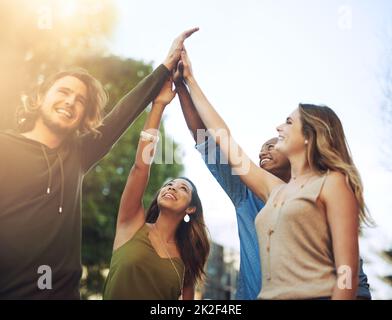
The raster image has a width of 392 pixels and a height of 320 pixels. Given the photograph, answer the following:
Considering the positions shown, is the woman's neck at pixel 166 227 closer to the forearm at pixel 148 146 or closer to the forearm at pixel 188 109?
the forearm at pixel 148 146

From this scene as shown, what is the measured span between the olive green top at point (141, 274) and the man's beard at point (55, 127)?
0.56 metres

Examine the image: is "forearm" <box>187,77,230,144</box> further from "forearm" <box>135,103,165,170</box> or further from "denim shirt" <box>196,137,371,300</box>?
"forearm" <box>135,103,165,170</box>

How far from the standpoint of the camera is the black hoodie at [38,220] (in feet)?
8.84

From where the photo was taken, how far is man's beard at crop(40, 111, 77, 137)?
2889mm

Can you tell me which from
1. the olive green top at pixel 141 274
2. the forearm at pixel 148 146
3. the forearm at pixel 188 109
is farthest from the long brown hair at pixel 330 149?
the olive green top at pixel 141 274

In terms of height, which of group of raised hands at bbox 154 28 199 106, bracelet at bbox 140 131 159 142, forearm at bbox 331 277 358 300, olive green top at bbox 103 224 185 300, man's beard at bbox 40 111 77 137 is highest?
group of raised hands at bbox 154 28 199 106

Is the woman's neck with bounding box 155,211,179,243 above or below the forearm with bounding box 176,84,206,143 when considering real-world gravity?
below

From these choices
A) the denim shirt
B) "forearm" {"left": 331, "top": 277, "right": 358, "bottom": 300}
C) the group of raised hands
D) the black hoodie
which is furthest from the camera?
the group of raised hands

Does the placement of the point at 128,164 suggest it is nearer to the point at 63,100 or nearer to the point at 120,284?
the point at 63,100

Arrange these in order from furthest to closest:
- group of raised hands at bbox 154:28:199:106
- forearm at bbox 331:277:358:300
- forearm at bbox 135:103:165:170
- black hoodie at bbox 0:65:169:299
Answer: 1. group of raised hands at bbox 154:28:199:106
2. forearm at bbox 135:103:165:170
3. black hoodie at bbox 0:65:169:299
4. forearm at bbox 331:277:358:300

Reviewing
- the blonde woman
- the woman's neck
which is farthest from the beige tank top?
the woman's neck

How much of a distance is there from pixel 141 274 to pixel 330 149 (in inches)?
38.0

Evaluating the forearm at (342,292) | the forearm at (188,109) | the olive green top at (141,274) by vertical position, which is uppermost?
the forearm at (188,109)

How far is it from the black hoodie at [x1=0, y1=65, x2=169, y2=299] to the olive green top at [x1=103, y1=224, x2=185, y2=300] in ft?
0.54
